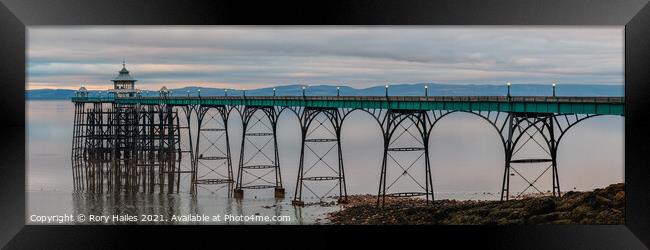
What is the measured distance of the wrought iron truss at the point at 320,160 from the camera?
41.5m

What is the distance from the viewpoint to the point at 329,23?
20906 mm

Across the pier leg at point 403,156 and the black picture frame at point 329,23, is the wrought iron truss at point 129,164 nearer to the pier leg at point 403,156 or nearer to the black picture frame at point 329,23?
the pier leg at point 403,156

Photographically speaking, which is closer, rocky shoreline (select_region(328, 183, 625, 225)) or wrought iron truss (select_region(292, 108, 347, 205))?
rocky shoreline (select_region(328, 183, 625, 225))

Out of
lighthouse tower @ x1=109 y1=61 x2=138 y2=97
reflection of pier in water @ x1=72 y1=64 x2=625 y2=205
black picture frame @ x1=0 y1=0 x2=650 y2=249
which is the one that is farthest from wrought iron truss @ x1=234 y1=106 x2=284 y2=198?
black picture frame @ x1=0 y1=0 x2=650 y2=249

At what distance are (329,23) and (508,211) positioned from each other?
50.3 feet

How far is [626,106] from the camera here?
2133cm

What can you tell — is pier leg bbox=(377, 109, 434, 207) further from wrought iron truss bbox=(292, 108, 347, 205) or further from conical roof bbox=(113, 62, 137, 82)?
conical roof bbox=(113, 62, 137, 82)

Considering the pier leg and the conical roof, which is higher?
the conical roof

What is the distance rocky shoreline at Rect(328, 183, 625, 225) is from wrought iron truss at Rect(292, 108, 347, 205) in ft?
8.28

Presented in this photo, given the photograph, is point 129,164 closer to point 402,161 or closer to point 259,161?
point 259,161

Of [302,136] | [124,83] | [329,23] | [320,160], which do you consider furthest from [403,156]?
[329,23]

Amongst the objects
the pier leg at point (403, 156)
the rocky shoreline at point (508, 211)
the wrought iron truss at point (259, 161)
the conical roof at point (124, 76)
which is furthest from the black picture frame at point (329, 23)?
A: the conical roof at point (124, 76)

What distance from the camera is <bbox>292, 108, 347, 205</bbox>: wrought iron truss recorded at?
41.5 metres

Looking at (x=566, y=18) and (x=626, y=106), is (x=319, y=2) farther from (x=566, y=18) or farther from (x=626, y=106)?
(x=626, y=106)
